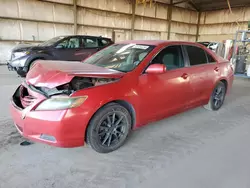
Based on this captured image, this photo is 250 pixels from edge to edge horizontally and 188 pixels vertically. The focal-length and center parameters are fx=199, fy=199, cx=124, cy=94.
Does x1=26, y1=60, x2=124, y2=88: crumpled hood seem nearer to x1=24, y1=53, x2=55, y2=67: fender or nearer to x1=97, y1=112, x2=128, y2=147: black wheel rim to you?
x1=97, y1=112, x2=128, y2=147: black wheel rim

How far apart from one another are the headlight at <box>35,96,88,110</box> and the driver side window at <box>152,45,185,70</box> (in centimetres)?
125

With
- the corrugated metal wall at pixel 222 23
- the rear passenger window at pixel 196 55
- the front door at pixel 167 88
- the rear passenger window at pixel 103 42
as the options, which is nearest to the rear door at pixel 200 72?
the rear passenger window at pixel 196 55

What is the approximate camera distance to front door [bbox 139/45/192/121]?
259 centimetres

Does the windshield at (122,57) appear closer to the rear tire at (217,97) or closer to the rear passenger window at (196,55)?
the rear passenger window at (196,55)

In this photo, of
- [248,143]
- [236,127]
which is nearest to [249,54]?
[236,127]

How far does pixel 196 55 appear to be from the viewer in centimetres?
337

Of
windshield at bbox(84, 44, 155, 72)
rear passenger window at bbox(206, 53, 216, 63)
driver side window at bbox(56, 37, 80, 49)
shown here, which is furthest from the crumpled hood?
driver side window at bbox(56, 37, 80, 49)

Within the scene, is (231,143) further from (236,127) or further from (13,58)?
(13,58)

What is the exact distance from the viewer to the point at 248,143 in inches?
109

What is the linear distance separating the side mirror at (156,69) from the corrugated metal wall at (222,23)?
56.3 ft

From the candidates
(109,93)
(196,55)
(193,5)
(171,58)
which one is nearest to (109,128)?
(109,93)

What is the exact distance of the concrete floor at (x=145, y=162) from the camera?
1940 millimetres

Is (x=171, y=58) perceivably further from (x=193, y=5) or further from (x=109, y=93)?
(x=193, y=5)

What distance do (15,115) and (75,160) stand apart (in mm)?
855
